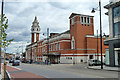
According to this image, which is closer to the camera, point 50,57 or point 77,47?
point 77,47

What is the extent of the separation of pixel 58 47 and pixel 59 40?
107 inches

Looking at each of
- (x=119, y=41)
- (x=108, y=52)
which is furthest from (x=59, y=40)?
(x=119, y=41)

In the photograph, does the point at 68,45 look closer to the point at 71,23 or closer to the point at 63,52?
the point at 63,52

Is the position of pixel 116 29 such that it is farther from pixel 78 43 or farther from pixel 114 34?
pixel 78 43

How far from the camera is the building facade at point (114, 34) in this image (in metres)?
28.3

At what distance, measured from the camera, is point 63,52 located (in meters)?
56.4

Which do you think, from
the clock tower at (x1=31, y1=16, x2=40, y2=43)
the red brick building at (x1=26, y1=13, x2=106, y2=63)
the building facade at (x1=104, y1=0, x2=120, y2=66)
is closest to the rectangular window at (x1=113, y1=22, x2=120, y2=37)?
the building facade at (x1=104, y1=0, x2=120, y2=66)

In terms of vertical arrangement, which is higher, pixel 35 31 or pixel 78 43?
pixel 35 31

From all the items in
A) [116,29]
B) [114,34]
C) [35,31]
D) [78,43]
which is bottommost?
[78,43]

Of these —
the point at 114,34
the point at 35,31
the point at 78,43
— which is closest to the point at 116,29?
the point at 114,34

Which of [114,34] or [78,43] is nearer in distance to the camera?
[114,34]

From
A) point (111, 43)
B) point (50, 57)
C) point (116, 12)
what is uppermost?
point (116, 12)

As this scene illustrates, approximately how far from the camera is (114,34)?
→ 2939cm

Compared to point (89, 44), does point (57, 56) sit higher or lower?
lower
